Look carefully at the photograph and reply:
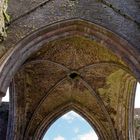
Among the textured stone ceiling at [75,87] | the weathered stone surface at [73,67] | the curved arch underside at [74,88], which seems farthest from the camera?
the textured stone ceiling at [75,87]

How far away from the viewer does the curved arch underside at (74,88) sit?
1205 centimetres

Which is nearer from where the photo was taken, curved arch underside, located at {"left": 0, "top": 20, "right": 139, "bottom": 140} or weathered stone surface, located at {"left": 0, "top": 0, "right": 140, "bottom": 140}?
weathered stone surface, located at {"left": 0, "top": 0, "right": 140, "bottom": 140}

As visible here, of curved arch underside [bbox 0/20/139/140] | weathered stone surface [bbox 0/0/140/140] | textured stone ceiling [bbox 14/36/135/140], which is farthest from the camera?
textured stone ceiling [bbox 14/36/135/140]

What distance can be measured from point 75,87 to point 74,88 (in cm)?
11

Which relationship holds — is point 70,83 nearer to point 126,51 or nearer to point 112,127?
point 112,127

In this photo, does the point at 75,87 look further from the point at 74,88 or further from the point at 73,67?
the point at 73,67

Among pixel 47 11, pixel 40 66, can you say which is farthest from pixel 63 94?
pixel 47 11

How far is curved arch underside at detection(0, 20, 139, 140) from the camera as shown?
1205 centimetres

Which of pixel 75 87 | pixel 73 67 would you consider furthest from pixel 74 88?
pixel 73 67

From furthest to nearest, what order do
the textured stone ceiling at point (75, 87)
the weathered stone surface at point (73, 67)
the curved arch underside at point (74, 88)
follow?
the textured stone ceiling at point (75, 87), the curved arch underside at point (74, 88), the weathered stone surface at point (73, 67)

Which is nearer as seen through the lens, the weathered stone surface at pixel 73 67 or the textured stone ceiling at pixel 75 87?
the weathered stone surface at pixel 73 67

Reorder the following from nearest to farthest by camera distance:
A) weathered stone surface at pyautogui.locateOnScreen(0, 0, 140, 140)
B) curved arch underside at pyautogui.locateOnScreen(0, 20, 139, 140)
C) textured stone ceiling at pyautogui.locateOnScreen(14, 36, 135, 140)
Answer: weathered stone surface at pyautogui.locateOnScreen(0, 0, 140, 140)
curved arch underside at pyautogui.locateOnScreen(0, 20, 139, 140)
textured stone ceiling at pyautogui.locateOnScreen(14, 36, 135, 140)

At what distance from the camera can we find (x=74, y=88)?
1409 centimetres

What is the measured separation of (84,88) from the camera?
45.7 feet
